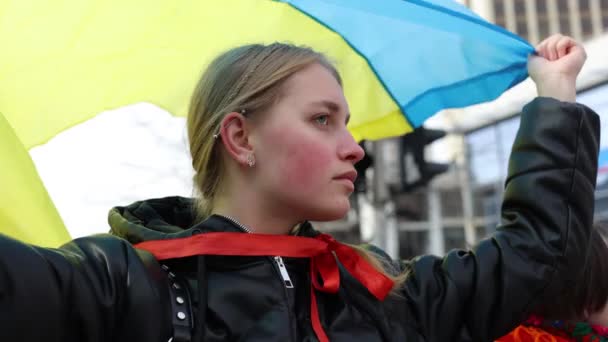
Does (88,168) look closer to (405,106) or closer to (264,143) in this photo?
(264,143)

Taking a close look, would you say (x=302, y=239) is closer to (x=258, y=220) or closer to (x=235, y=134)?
(x=258, y=220)

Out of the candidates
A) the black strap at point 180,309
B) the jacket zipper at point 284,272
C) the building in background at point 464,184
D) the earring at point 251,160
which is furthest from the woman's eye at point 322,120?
the building in background at point 464,184

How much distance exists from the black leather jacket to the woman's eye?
Result: 0.20 meters

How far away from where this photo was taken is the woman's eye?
1323mm

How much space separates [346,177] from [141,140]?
693 millimetres

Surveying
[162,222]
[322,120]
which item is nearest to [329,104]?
[322,120]

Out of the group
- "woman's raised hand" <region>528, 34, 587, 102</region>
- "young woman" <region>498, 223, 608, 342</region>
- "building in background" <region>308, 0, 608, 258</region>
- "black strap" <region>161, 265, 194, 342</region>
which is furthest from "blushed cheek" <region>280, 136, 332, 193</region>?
"building in background" <region>308, 0, 608, 258</region>

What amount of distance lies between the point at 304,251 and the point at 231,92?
Answer: 330mm

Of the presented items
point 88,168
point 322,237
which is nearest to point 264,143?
point 322,237

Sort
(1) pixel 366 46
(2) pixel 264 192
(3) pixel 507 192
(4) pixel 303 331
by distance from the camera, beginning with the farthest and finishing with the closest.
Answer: (1) pixel 366 46 → (3) pixel 507 192 → (2) pixel 264 192 → (4) pixel 303 331

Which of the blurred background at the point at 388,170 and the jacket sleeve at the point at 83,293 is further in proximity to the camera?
the blurred background at the point at 388,170

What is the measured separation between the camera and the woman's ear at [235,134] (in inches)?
53.2

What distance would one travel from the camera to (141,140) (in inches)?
71.2

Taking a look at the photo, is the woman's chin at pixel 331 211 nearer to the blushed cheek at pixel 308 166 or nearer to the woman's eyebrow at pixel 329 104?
the blushed cheek at pixel 308 166
